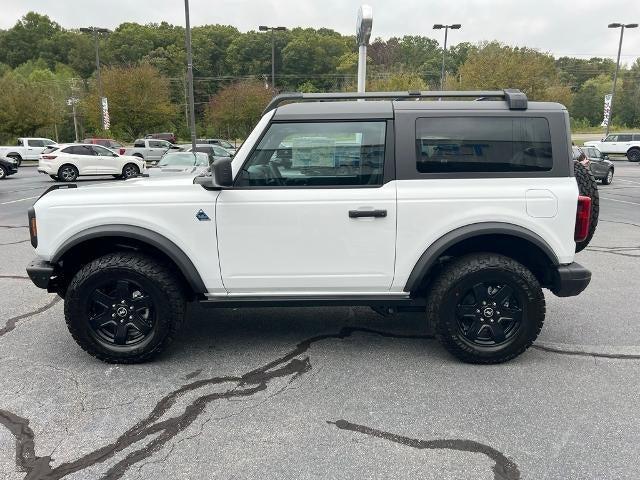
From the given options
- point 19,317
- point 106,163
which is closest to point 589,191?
point 19,317

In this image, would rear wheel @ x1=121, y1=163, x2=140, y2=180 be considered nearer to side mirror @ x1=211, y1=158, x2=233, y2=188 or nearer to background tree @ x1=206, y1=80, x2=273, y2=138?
side mirror @ x1=211, y1=158, x2=233, y2=188

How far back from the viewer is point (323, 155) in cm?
338

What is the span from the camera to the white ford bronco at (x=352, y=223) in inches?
130

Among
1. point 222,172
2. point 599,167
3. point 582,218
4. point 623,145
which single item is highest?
point 623,145

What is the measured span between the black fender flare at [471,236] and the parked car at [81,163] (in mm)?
18878

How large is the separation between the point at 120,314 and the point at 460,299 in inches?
98.7

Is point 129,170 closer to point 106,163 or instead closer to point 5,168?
point 106,163

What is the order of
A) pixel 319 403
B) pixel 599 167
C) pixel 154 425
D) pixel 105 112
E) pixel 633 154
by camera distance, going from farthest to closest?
pixel 105 112
pixel 633 154
pixel 599 167
pixel 319 403
pixel 154 425

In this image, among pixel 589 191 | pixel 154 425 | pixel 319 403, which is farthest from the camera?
pixel 589 191

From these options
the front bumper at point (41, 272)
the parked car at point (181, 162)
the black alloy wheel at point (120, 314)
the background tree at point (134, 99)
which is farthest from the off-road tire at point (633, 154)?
the front bumper at point (41, 272)

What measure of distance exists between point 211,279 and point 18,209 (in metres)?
10.4

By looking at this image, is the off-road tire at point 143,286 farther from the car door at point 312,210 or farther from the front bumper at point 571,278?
the front bumper at point 571,278

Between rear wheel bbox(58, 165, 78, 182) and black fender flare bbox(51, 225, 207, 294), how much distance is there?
17.7m

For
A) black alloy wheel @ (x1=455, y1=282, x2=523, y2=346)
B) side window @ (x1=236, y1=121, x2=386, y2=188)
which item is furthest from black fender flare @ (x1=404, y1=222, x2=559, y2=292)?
side window @ (x1=236, y1=121, x2=386, y2=188)
